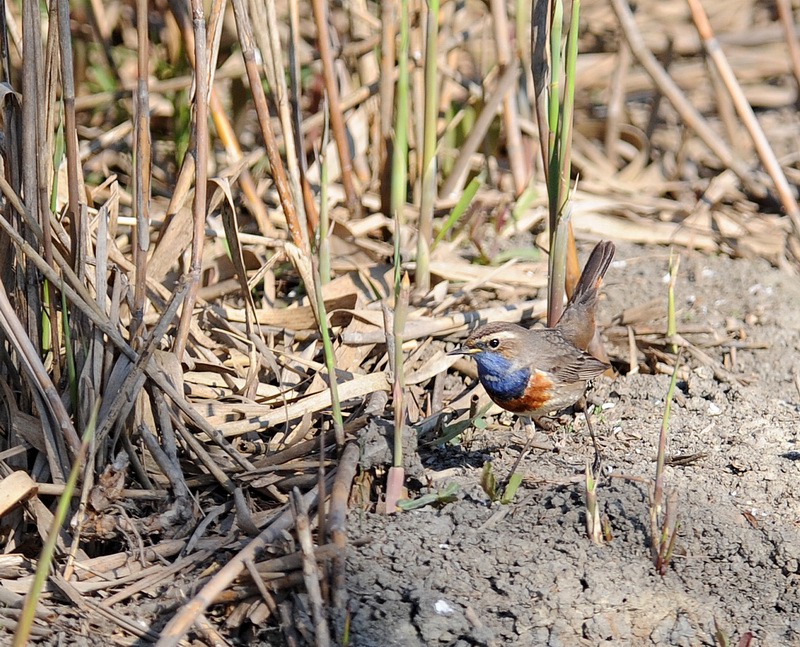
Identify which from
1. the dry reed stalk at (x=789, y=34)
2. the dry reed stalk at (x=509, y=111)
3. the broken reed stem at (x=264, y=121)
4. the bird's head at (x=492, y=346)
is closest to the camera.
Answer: the broken reed stem at (x=264, y=121)

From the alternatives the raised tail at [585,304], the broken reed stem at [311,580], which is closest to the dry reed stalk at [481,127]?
the raised tail at [585,304]

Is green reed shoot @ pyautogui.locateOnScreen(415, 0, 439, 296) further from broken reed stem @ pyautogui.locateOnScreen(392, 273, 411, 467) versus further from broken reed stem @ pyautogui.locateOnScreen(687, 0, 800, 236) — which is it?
broken reed stem @ pyautogui.locateOnScreen(687, 0, 800, 236)

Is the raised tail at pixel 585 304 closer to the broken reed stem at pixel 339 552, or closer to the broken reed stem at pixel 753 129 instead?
the broken reed stem at pixel 753 129

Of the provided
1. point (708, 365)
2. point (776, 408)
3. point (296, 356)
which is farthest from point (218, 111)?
point (776, 408)

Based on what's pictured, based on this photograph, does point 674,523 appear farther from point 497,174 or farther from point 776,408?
point 497,174

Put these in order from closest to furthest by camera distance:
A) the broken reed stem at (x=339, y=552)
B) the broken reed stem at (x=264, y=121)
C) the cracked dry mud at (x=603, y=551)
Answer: the broken reed stem at (x=339, y=552) < the cracked dry mud at (x=603, y=551) < the broken reed stem at (x=264, y=121)

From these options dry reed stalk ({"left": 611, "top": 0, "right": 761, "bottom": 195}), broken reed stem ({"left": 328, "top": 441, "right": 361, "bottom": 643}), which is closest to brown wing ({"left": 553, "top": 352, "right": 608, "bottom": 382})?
broken reed stem ({"left": 328, "top": 441, "right": 361, "bottom": 643})
